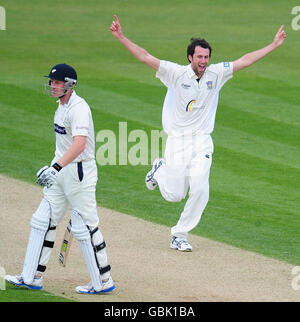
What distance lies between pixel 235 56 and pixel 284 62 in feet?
3.82

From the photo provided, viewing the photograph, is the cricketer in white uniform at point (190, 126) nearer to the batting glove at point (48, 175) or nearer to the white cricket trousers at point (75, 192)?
the white cricket trousers at point (75, 192)

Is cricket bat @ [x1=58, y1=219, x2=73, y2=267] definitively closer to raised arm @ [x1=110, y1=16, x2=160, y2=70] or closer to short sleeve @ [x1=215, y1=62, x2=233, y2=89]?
raised arm @ [x1=110, y1=16, x2=160, y2=70]

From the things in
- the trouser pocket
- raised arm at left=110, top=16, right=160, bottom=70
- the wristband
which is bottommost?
the trouser pocket

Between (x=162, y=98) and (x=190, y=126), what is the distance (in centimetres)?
699

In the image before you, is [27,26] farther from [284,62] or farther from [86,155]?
[86,155]

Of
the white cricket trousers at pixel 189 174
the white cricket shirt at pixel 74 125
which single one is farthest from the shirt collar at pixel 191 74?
the white cricket shirt at pixel 74 125

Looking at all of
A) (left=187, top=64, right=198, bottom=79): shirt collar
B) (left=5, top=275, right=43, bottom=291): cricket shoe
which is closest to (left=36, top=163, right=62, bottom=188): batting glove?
(left=5, top=275, right=43, bottom=291): cricket shoe

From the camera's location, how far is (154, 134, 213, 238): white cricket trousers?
1044 cm

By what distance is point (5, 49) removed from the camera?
2150 centimetres

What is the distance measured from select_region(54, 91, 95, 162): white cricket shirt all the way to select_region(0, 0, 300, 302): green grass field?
106 inches

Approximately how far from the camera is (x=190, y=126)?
10.6 metres

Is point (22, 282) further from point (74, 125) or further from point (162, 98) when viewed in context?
point (162, 98)

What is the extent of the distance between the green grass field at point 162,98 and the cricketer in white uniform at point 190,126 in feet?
2.17
